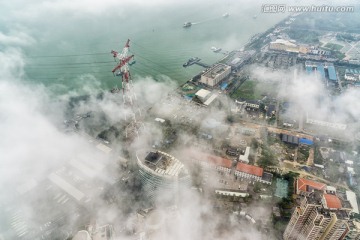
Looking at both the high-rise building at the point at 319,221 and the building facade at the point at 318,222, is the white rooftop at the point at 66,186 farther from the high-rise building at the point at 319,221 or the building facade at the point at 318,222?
the building facade at the point at 318,222

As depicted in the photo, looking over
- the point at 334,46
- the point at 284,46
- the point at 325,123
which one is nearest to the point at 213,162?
the point at 325,123

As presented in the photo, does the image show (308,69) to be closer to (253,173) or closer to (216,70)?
(216,70)

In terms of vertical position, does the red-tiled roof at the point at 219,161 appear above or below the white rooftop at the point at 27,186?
below

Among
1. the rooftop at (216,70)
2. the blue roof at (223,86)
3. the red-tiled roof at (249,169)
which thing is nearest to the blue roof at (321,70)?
the rooftop at (216,70)

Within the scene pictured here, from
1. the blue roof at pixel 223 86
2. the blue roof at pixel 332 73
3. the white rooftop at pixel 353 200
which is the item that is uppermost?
the blue roof at pixel 223 86

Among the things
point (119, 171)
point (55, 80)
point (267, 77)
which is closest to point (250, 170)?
point (119, 171)

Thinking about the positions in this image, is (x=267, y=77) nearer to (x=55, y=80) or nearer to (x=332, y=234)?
(x=332, y=234)

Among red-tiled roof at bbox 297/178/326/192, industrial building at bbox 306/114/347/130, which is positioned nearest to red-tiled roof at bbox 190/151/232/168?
red-tiled roof at bbox 297/178/326/192
